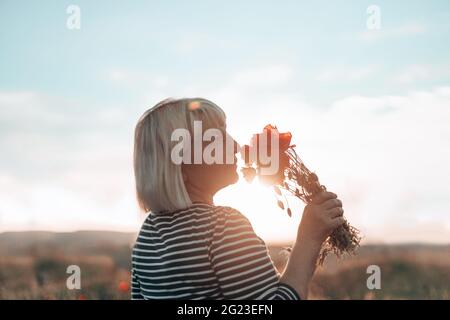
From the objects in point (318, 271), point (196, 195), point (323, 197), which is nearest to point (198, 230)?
point (196, 195)

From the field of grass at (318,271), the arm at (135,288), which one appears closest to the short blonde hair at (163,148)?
the arm at (135,288)

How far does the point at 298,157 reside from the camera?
3404mm

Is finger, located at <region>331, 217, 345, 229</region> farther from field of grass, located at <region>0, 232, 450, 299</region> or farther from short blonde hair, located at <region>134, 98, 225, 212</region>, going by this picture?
field of grass, located at <region>0, 232, 450, 299</region>

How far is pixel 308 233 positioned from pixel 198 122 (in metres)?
0.80

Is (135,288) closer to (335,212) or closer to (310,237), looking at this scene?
(310,237)

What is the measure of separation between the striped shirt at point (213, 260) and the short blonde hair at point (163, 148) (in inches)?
4.5

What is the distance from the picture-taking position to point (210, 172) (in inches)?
118

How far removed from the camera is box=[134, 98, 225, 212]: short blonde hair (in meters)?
2.92

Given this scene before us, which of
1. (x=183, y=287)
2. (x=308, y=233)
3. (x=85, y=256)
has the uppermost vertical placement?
(x=308, y=233)

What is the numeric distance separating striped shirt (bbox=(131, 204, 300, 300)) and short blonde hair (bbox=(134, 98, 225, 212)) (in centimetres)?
11

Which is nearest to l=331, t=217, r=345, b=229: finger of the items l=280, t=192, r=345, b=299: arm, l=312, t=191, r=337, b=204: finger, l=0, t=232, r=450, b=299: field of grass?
l=280, t=192, r=345, b=299: arm
